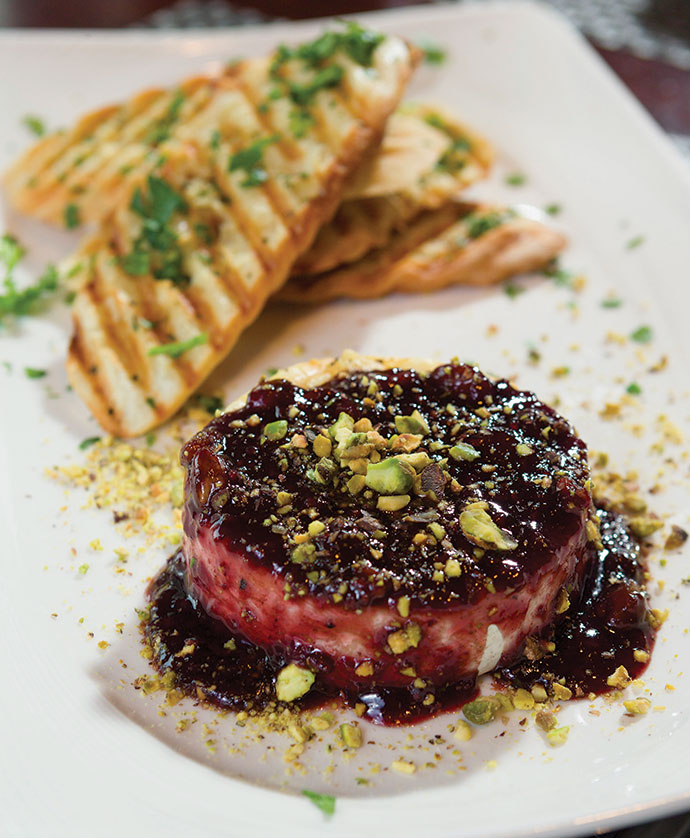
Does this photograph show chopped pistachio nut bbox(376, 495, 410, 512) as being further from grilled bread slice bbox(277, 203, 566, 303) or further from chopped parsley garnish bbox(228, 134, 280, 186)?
chopped parsley garnish bbox(228, 134, 280, 186)

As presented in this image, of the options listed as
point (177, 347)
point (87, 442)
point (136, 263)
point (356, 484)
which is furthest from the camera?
point (136, 263)

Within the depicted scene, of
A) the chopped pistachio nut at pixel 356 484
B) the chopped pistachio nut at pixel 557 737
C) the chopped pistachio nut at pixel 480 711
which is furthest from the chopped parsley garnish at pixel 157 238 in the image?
the chopped pistachio nut at pixel 557 737

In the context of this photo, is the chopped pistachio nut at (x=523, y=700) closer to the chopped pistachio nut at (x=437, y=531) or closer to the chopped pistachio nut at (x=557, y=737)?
the chopped pistachio nut at (x=557, y=737)

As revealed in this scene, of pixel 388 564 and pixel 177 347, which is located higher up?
pixel 388 564

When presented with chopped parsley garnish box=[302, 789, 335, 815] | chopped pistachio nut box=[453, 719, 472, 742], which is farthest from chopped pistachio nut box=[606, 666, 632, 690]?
chopped parsley garnish box=[302, 789, 335, 815]

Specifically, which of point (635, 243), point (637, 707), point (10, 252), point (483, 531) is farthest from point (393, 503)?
point (10, 252)

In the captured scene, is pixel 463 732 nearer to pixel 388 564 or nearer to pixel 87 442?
pixel 388 564

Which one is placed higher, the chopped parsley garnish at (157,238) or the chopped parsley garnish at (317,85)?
the chopped parsley garnish at (317,85)
